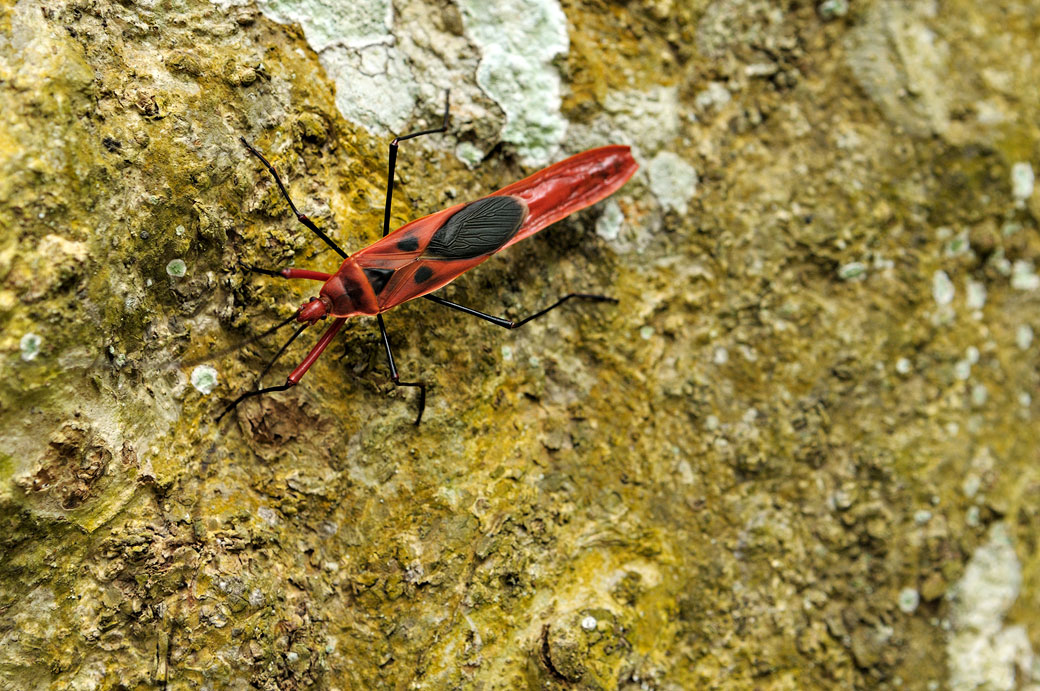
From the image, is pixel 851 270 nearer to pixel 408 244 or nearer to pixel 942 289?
pixel 942 289

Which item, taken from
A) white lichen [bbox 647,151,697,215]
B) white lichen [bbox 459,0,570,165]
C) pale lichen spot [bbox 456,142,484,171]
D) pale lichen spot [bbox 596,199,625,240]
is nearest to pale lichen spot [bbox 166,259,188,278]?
pale lichen spot [bbox 456,142,484,171]

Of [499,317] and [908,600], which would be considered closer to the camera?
[499,317]

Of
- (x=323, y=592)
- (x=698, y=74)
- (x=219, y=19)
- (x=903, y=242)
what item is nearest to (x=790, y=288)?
(x=903, y=242)

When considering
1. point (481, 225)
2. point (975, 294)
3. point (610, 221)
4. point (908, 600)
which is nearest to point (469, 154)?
A: point (481, 225)

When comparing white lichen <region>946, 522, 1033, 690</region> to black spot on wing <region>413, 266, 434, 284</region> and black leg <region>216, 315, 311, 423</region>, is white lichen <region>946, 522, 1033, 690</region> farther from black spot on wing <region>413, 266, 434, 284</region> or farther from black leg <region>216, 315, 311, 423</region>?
black leg <region>216, 315, 311, 423</region>

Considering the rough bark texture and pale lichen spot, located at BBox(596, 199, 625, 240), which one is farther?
pale lichen spot, located at BBox(596, 199, 625, 240)

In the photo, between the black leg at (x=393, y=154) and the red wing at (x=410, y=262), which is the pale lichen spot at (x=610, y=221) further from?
the black leg at (x=393, y=154)

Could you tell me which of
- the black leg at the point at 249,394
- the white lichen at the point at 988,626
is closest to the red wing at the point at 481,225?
the black leg at the point at 249,394

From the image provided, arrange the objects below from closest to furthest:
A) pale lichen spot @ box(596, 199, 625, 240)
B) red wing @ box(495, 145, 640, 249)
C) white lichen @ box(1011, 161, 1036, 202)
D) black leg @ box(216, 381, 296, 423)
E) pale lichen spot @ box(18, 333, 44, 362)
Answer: pale lichen spot @ box(18, 333, 44, 362) < black leg @ box(216, 381, 296, 423) < red wing @ box(495, 145, 640, 249) < pale lichen spot @ box(596, 199, 625, 240) < white lichen @ box(1011, 161, 1036, 202)
